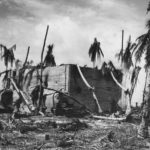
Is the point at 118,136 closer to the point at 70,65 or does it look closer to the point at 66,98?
the point at 66,98

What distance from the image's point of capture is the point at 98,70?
886 inches

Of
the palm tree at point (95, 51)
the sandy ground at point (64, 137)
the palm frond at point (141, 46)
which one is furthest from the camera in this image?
the palm tree at point (95, 51)

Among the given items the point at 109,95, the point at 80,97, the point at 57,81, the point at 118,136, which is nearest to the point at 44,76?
the point at 57,81

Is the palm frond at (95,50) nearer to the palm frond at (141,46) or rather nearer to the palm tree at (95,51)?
the palm tree at (95,51)

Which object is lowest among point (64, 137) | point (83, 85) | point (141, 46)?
point (64, 137)

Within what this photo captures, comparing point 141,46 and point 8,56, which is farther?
point 8,56

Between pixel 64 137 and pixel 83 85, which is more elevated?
pixel 83 85

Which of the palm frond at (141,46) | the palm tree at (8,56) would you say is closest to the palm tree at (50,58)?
the palm tree at (8,56)

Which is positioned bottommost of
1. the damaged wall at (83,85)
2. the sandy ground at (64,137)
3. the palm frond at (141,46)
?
the sandy ground at (64,137)

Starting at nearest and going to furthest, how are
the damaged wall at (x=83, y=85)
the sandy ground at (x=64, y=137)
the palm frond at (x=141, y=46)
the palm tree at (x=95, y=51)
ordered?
the sandy ground at (x=64, y=137), the palm frond at (x=141, y=46), the damaged wall at (x=83, y=85), the palm tree at (x=95, y=51)

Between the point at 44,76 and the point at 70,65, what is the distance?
9.57 ft

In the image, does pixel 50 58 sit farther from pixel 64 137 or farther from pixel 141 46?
pixel 64 137

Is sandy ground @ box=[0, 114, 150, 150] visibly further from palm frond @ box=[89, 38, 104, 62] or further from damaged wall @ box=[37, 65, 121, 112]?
palm frond @ box=[89, 38, 104, 62]

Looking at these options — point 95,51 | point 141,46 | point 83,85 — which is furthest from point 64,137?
point 95,51
